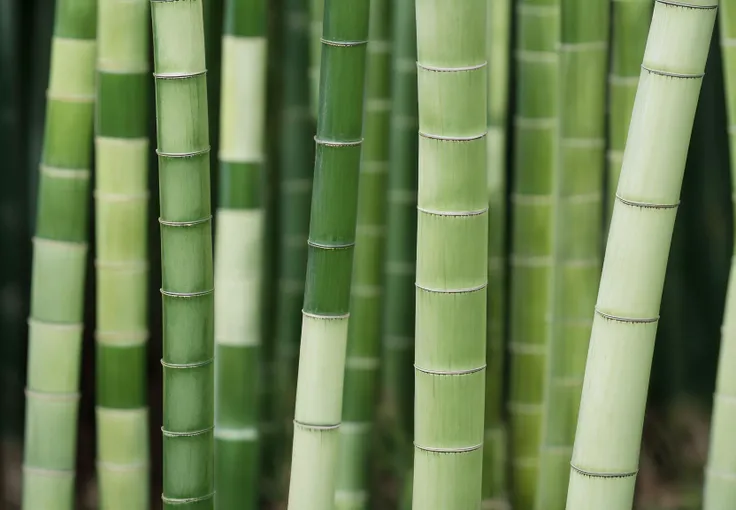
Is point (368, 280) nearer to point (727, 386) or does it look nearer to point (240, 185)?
point (240, 185)

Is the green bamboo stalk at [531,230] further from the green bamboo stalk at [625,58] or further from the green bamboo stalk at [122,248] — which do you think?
the green bamboo stalk at [122,248]

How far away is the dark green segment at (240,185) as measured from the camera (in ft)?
4.75

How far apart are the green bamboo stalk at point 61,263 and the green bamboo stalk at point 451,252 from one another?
1.76 feet

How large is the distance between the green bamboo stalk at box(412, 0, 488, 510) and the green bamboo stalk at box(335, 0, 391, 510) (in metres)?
0.43

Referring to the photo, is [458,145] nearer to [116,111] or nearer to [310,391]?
[310,391]

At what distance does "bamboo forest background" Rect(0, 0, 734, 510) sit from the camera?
1849mm

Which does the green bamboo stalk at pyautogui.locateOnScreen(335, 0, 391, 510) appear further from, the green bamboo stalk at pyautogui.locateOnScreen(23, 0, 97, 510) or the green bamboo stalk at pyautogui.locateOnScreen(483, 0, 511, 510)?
the green bamboo stalk at pyautogui.locateOnScreen(23, 0, 97, 510)

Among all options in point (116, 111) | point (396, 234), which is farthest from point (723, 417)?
point (116, 111)

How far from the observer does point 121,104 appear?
1334 millimetres

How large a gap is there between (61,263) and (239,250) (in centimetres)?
24

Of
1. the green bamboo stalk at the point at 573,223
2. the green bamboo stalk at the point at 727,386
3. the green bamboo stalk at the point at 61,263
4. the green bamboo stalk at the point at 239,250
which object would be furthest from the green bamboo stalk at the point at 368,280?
the green bamboo stalk at the point at 727,386

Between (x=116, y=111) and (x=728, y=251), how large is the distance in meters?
1.27

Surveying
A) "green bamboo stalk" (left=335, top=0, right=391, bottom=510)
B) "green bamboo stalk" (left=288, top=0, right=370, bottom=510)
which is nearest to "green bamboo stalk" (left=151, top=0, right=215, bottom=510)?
"green bamboo stalk" (left=288, top=0, right=370, bottom=510)

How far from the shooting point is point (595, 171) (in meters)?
1.48
